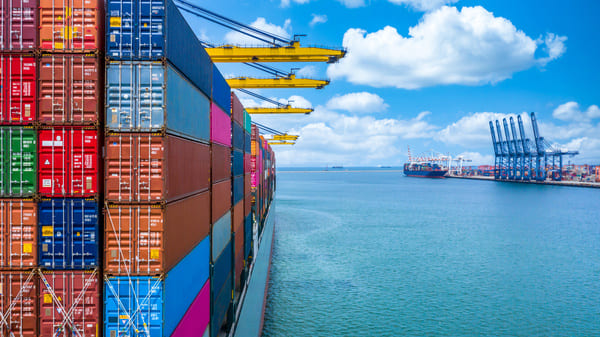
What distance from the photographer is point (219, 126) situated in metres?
13.1

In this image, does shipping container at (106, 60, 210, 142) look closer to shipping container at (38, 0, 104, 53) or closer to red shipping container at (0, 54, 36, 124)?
shipping container at (38, 0, 104, 53)

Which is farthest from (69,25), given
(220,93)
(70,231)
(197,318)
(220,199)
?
(197,318)

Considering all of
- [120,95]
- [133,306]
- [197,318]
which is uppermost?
[120,95]

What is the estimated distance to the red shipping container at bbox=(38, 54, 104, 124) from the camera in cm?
727

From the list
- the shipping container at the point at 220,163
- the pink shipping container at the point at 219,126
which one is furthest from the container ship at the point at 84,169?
the shipping container at the point at 220,163

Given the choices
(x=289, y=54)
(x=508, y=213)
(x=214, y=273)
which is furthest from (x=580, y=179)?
(x=214, y=273)

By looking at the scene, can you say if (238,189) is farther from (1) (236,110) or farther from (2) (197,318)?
(2) (197,318)

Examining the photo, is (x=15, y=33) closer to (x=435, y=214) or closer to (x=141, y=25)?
(x=141, y=25)

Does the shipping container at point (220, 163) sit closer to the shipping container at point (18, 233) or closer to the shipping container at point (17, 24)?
the shipping container at point (18, 233)

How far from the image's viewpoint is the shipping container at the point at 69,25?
7266mm

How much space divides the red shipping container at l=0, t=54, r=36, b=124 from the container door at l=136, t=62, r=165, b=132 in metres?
2.07

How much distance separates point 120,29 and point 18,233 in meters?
4.55

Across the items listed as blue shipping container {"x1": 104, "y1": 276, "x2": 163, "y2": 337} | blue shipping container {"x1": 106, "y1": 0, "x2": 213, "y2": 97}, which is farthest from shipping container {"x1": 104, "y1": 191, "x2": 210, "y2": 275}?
blue shipping container {"x1": 106, "y1": 0, "x2": 213, "y2": 97}

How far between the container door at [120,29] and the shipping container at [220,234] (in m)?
6.06
